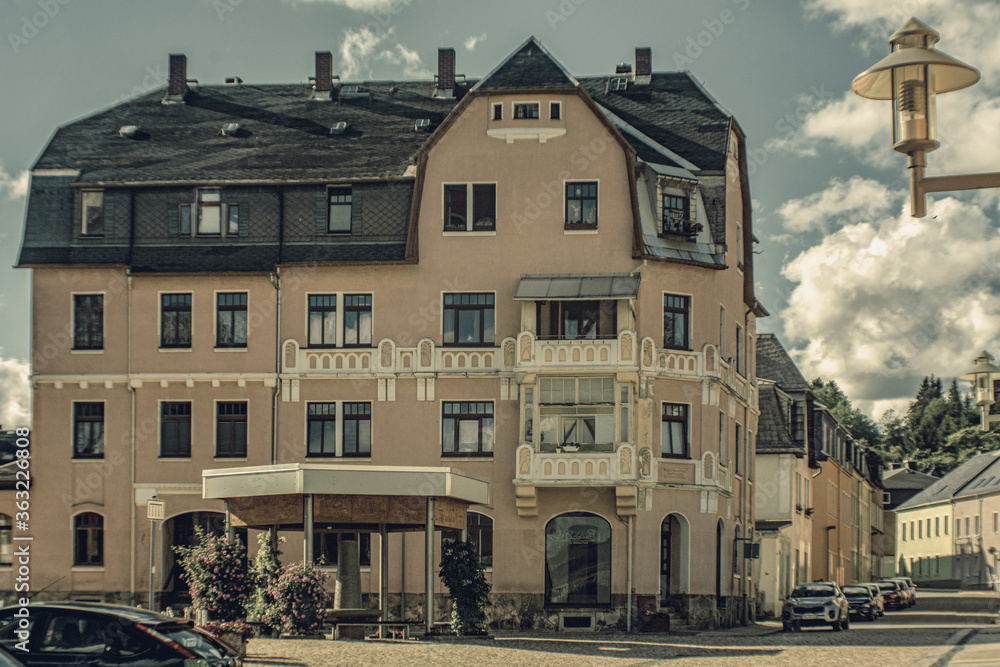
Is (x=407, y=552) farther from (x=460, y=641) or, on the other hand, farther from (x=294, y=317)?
(x=460, y=641)

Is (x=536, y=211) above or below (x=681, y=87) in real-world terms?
below

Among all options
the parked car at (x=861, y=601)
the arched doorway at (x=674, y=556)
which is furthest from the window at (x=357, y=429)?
the parked car at (x=861, y=601)

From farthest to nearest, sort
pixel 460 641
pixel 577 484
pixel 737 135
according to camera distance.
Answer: pixel 737 135
pixel 577 484
pixel 460 641

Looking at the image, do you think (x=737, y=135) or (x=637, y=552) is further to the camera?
(x=737, y=135)

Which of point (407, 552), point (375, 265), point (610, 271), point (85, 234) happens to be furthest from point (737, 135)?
point (85, 234)

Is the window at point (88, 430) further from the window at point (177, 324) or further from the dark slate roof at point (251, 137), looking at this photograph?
the dark slate roof at point (251, 137)

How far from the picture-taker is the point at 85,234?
150 ft

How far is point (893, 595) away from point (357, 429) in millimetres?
36361

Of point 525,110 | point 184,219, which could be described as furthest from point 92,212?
point 525,110

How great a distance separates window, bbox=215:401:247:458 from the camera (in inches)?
1756

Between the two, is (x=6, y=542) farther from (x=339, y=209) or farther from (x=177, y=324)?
(x=339, y=209)

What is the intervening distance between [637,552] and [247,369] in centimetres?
1339

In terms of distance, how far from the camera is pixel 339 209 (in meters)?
45.3

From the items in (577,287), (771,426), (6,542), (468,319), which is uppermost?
(577,287)
